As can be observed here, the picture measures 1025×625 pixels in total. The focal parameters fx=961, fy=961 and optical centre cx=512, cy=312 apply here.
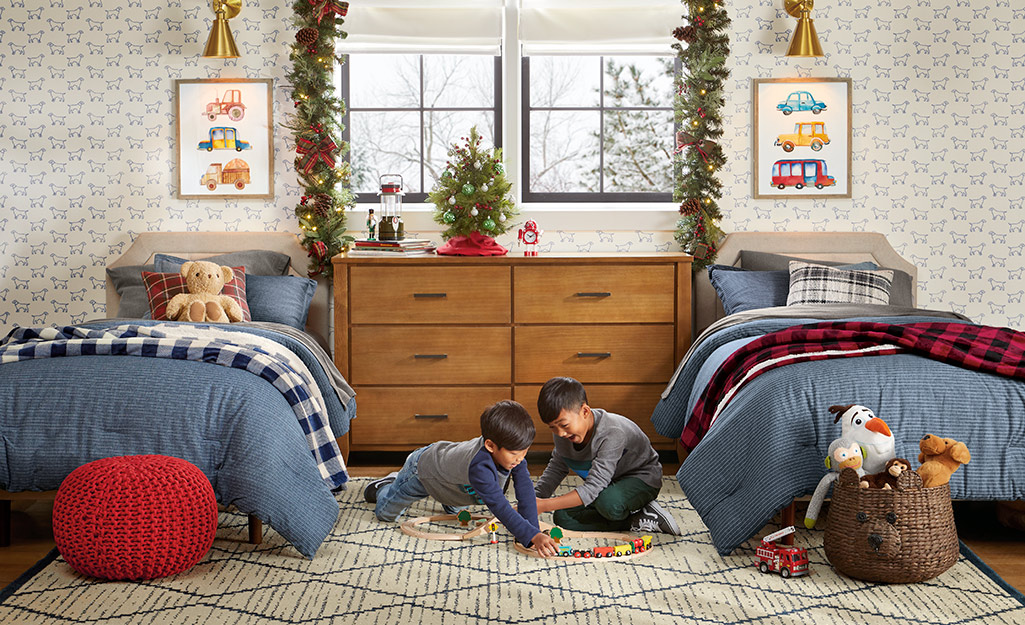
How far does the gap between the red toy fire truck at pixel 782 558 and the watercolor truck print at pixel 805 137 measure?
251 cm

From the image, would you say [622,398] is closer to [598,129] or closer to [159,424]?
[598,129]

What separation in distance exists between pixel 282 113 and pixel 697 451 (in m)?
2.71

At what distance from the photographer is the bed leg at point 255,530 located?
9.12 ft

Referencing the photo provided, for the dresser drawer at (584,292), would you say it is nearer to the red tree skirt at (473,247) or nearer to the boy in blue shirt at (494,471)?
the red tree skirt at (473,247)

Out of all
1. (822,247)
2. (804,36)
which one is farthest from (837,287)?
(804,36)

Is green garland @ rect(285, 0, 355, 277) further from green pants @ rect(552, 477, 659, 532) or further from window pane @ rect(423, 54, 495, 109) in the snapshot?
green pants @ rect(552, 477, 659, 532)

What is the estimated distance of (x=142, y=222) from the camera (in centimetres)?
453

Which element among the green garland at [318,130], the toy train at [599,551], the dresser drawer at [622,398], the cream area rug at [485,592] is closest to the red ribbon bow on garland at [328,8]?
the green garland at [318,130]

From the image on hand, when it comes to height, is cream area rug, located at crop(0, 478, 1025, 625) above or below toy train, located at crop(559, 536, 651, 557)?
below

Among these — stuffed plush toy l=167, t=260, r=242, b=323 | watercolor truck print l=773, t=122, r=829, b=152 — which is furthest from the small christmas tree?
watercolor truck print l=773, t=122, r=829, b=152

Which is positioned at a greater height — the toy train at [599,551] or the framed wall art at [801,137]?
the framed wall art at [801,137]

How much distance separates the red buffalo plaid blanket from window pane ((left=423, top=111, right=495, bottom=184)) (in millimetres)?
2066

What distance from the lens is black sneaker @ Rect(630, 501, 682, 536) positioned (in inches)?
115

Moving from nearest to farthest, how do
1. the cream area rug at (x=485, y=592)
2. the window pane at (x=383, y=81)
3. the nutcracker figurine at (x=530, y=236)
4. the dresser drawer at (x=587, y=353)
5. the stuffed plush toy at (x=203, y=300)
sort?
the cream area rug at (x=485, y=592), the stuffed plush toy at (x=203, y=300), the dresser drawer at (x=587, y=353), the nutcracker figurine at (x=530, y=236), the window pane at (x=383, y=81)
